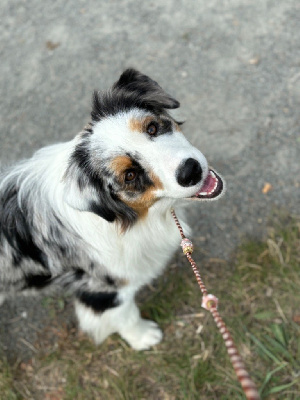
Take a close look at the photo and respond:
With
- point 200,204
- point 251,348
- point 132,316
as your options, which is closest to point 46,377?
point 132,316

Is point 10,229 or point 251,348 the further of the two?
point 251,348

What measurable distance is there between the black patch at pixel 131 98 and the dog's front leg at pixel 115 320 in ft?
4.47

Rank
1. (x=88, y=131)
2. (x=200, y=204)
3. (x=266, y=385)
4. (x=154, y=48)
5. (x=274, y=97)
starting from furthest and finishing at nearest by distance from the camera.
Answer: (x=154, y=48) → (x=274, y=97) → (x=200, y=204) → (x=266, y=385) → (x=88, y=131)

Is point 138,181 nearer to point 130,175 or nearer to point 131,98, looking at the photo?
point 130,175

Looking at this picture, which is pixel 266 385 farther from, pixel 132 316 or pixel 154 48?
pixel 154 48

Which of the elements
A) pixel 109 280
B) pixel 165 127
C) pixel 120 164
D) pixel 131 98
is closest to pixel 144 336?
pixel 109 280

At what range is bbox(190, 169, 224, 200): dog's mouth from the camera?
2482 mm

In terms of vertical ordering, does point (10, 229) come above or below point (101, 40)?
below

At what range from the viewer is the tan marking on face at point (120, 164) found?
2.32 m

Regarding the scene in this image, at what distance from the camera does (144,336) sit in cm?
352

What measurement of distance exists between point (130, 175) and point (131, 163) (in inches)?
3.2

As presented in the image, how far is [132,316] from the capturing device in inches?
128

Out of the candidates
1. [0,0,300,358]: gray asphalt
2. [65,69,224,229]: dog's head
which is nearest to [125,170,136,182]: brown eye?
[65,69,224,229]: dog's head

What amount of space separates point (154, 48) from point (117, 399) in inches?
146
